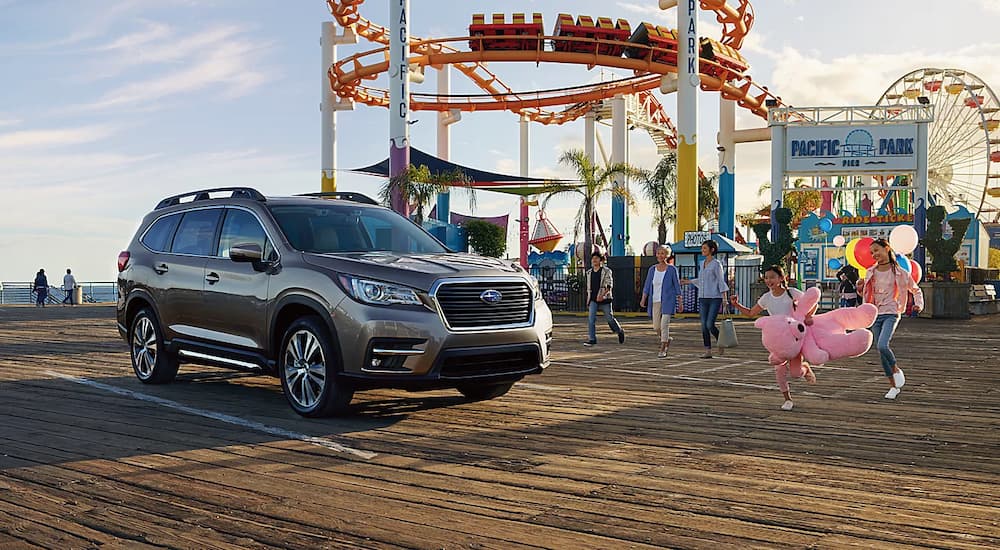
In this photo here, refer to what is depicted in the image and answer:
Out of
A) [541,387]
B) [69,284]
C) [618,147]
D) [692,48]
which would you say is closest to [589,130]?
[618,147]

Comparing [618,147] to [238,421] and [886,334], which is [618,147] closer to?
[886,334]

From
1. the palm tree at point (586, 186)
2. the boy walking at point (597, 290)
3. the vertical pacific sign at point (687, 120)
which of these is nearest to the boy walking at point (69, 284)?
the palm tree at point (586, 186)

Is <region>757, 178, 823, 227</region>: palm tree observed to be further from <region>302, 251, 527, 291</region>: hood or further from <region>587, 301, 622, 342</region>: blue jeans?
<region>302, 251, 527, 291</region>: hood

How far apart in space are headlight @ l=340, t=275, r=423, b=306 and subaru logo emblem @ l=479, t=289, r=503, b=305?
55 centimetres

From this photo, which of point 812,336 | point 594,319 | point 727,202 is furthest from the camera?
point 727,202

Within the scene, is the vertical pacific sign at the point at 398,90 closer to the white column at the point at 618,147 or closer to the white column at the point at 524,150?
the white column at the point at 618,147

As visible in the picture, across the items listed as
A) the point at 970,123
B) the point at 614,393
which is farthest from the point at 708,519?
the point at 970,123

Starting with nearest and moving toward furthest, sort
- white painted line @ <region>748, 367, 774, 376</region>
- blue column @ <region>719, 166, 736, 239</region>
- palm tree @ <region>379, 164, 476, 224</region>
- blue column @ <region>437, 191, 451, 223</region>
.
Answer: white painted line @ <region>748, 367, 774, 376</region>, palm tree @ <region>379, 164, 476, 224</region>, blue column @ <region>719, 166, 736, 239</region>, blue column @ <region>437, 191, 451, 223</region>

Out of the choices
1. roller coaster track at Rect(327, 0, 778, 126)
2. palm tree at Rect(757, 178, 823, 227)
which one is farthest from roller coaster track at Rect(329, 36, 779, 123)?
palm tree at Rect(757, 178, 823, 227)

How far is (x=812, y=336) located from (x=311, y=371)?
4.56 metres

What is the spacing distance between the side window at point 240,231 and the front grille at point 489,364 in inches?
87.2

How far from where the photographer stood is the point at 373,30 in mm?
40375

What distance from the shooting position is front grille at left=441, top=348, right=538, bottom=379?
691 cm

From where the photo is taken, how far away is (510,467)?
5520 mm
